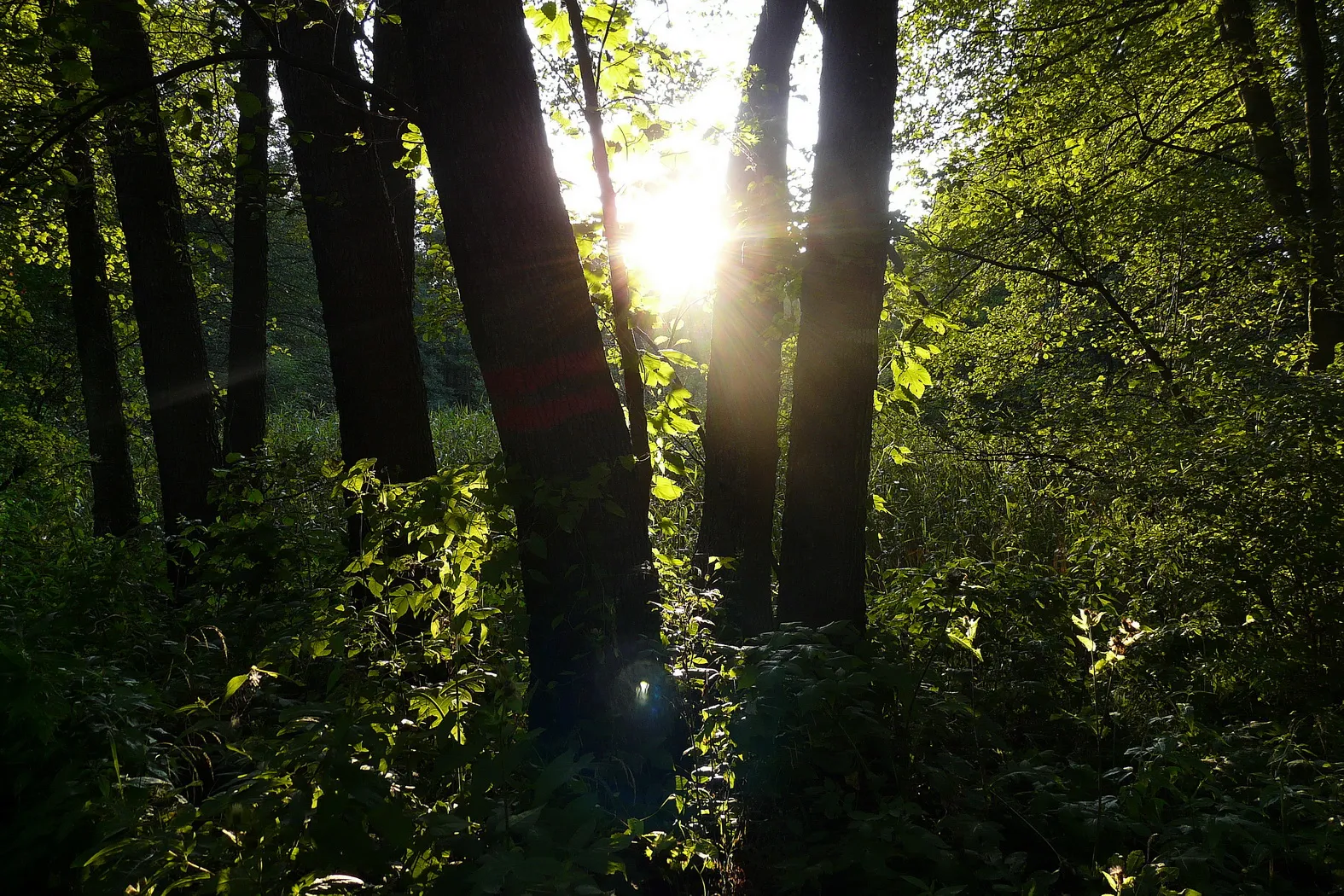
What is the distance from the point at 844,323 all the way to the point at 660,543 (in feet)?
8.80

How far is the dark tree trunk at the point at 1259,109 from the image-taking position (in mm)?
6227

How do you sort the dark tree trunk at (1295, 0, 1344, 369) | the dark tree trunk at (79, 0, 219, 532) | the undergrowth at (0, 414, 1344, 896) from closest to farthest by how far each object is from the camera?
the undergrowth at (0, 414, 1344, 896)
the dark tree trunk at (79, 0, 219, 532)
the dark tree trunk at (1295, 0, 1344, 369)

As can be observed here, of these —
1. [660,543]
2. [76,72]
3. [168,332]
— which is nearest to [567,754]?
[76,72]

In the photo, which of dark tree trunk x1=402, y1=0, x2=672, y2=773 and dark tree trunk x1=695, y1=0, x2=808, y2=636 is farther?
dark tree trunk x1=695, y1=0, x2=808, y2=636

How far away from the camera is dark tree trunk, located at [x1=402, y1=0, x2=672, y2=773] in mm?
2332

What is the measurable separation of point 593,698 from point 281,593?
1.73 metres

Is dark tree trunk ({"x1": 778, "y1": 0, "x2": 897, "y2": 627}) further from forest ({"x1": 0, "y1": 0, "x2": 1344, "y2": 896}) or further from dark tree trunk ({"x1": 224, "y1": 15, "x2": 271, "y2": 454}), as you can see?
dark tree trunk ({"x1": 224, "y1": 15, "x2": 271, "y2": 454})

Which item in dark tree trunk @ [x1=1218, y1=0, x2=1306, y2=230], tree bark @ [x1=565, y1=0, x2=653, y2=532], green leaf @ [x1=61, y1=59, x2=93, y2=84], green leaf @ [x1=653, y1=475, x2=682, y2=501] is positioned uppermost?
dark tree trunk @ [x1=1218, y1=0, x2=1306, y2=230]

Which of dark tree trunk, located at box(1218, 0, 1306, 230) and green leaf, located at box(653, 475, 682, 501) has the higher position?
dark tree trunk, located at box(1218, 0, 1306, 230)

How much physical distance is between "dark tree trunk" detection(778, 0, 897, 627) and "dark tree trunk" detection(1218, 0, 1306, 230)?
505 cm

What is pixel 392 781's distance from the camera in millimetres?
1676

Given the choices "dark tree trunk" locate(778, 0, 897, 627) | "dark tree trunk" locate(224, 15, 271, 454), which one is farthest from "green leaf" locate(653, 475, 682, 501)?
"dark tree trunk" locate(224, 15, 271, 454)

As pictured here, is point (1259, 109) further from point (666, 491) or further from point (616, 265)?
point (666, 491)

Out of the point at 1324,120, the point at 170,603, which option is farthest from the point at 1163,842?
the point at 1324,120
